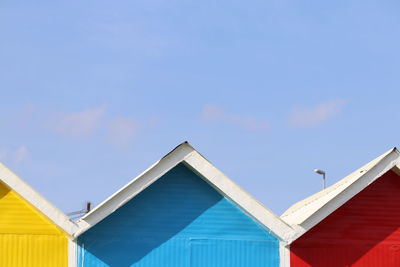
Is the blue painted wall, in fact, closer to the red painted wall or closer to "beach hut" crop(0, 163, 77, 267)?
"beach hut" crop(0, 163, 77, 267)

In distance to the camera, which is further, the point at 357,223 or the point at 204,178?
the point at 357,223

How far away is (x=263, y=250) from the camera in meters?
23.0

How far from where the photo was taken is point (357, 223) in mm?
23531

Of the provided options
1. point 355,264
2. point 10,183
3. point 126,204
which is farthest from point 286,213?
point 10,183

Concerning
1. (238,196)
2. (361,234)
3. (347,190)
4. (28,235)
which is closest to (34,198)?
(28,235)

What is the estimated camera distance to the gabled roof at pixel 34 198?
21.9 meters

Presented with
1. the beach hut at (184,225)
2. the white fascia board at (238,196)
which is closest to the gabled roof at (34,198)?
the beach hut at (184,225)

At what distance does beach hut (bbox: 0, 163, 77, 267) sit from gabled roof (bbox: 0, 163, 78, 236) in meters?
0.02

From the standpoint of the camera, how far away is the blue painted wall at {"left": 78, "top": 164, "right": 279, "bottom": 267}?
22375 millimetres

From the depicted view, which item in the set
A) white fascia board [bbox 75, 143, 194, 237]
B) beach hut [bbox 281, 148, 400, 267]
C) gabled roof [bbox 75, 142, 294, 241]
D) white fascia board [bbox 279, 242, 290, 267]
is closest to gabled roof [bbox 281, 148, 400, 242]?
beach hut [bbox 281, 148, 400, 267]

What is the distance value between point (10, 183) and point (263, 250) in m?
5.49

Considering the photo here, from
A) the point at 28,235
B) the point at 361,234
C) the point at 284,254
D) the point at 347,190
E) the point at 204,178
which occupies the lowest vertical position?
the point at 284,254

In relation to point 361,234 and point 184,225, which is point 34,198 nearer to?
point 184,225

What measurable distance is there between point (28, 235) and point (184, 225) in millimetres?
3226
